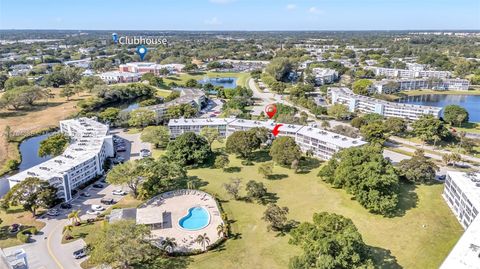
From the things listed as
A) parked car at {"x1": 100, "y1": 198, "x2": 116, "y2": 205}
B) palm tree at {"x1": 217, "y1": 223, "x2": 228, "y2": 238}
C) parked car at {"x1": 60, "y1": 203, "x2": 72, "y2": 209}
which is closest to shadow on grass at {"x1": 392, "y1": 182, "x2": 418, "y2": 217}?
palm tree at {"x1": 217, "y1": 223, "x2": 228, "y2": 238}

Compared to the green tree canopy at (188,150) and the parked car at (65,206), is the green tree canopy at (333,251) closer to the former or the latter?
the green tree canopy at (188,150)

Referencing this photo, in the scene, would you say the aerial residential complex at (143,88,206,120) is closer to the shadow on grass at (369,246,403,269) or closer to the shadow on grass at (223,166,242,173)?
the shadow on grass at (223,166,242,173)

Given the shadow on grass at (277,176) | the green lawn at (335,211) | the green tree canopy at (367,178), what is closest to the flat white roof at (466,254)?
the green lawn at (335,211)

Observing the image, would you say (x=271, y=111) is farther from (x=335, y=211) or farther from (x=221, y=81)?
(x=221, y=81)

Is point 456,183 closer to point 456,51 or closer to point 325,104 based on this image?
point 325,104

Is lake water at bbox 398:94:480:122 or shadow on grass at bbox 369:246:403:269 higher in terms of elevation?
lake water at bbox 398:94:480:122
